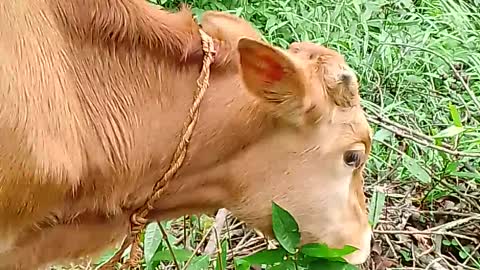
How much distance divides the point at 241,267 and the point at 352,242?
0.31 meters

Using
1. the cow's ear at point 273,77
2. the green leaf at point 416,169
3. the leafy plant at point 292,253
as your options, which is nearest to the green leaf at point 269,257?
the leafy plant at point 292,253

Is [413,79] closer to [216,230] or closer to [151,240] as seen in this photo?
→ [216,230]

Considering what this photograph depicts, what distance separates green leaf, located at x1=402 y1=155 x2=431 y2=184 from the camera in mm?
3633

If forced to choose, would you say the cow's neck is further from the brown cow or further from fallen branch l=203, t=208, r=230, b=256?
fallen branch l=203, t=208, r=230, b=256

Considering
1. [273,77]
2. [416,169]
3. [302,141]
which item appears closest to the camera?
[273,77]

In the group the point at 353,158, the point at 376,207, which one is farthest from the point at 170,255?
the point at 376,207

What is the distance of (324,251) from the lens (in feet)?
8.98

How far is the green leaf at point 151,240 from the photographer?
2887 mm

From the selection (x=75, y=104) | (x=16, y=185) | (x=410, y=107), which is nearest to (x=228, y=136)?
(x=75, y=104)

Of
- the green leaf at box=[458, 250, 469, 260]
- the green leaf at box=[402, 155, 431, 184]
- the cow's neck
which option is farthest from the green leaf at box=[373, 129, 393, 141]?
the cow's neck

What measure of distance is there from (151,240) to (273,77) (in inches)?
26.6

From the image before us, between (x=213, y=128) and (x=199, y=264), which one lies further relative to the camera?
(x=199, y=264)

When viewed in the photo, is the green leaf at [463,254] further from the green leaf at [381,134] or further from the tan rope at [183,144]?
the tan rope at [183,144]

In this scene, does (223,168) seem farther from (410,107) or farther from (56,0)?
(410,107)
